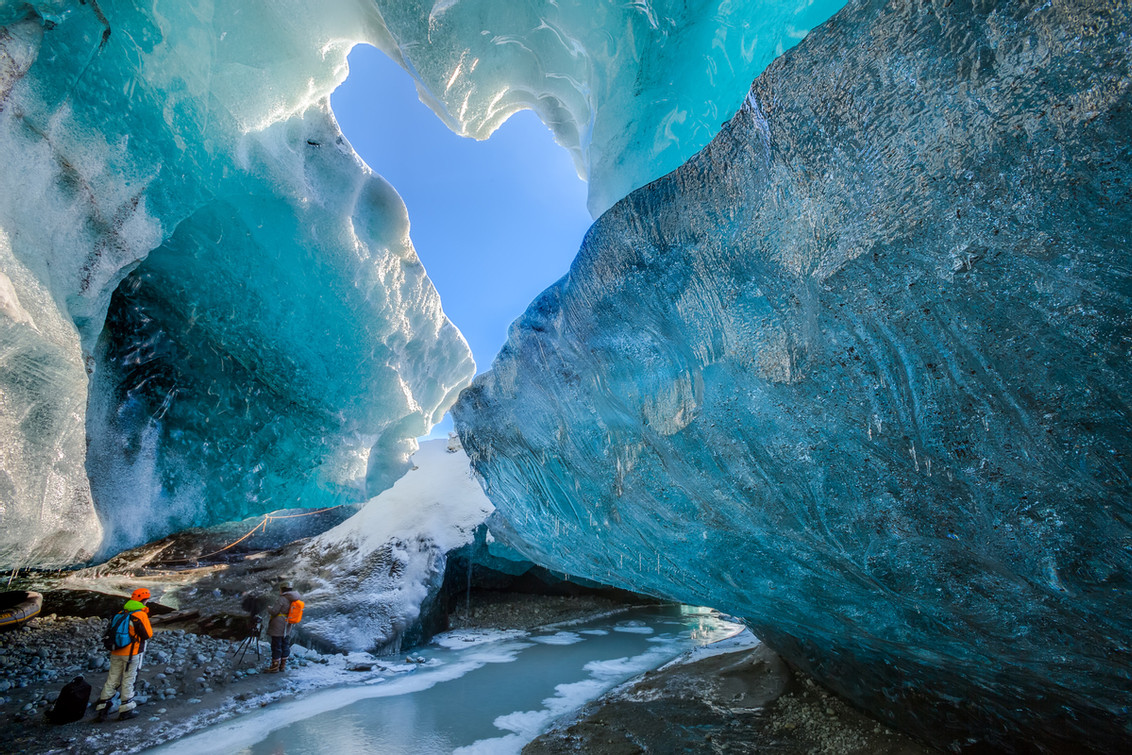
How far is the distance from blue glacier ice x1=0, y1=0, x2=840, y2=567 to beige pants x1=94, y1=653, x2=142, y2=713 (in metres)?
1.30

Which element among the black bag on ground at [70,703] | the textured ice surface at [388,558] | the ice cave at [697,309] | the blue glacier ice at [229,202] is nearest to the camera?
the ice cave at [697,309]

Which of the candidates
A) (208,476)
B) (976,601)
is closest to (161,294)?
(208,476)

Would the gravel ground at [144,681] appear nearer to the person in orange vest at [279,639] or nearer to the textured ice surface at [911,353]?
the person in orange vest at [279,639]

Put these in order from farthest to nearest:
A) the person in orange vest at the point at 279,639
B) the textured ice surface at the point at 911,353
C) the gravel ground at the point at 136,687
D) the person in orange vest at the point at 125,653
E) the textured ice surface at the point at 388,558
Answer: the textured ice surface at the point at 388,558, the person in orange vest at the point at 279,639, the person in orange vest at the point at 125,653, the gravel ground at the point at 136,687, the textured ice surface at the point at 911,353

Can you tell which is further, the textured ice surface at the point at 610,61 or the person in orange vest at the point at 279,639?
the person in orange vest at the point at 279,639

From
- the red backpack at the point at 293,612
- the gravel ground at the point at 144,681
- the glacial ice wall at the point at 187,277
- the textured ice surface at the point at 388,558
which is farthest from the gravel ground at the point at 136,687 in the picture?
the glacial ice wall at the point at 187,277

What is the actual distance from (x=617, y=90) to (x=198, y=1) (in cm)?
361

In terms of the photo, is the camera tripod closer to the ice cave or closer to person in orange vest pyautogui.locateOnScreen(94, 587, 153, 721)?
person in orange vest pyautogui.locateOnScreen(94, 587, 153, 721)

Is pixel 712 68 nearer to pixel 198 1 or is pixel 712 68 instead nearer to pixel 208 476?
pixel 198 1

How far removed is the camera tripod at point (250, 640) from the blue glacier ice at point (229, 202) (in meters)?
2.87

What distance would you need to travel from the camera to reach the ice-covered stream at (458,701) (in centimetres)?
437

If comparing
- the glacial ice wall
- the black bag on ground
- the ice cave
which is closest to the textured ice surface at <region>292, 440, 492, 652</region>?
the glacial ice wall

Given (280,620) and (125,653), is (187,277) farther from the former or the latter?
(280,620)

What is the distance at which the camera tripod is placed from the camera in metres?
7.43
